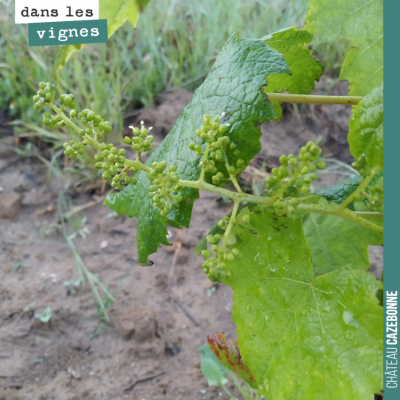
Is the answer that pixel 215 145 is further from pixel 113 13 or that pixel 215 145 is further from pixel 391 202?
pixel 113 13

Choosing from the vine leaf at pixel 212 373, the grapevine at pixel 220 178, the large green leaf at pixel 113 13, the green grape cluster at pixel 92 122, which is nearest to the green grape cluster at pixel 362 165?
the grapevine at pixel 220 178

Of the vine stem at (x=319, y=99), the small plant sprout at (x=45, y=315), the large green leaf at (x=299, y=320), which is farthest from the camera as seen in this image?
the small plant sprout at (x=45, y=315)

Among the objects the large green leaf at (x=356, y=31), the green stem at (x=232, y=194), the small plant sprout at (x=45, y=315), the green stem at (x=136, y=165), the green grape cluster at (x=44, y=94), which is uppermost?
the large green leaf at (x=356, y=31)

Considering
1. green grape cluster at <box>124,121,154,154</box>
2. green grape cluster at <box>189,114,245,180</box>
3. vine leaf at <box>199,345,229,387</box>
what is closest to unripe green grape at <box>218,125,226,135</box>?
green grape cluster at <box>189,114,245,180</box>

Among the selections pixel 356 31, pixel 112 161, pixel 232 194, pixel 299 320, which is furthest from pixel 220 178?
pixel 356 31

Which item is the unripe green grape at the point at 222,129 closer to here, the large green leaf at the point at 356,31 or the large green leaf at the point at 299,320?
the large green leaf at the point at 299,320
